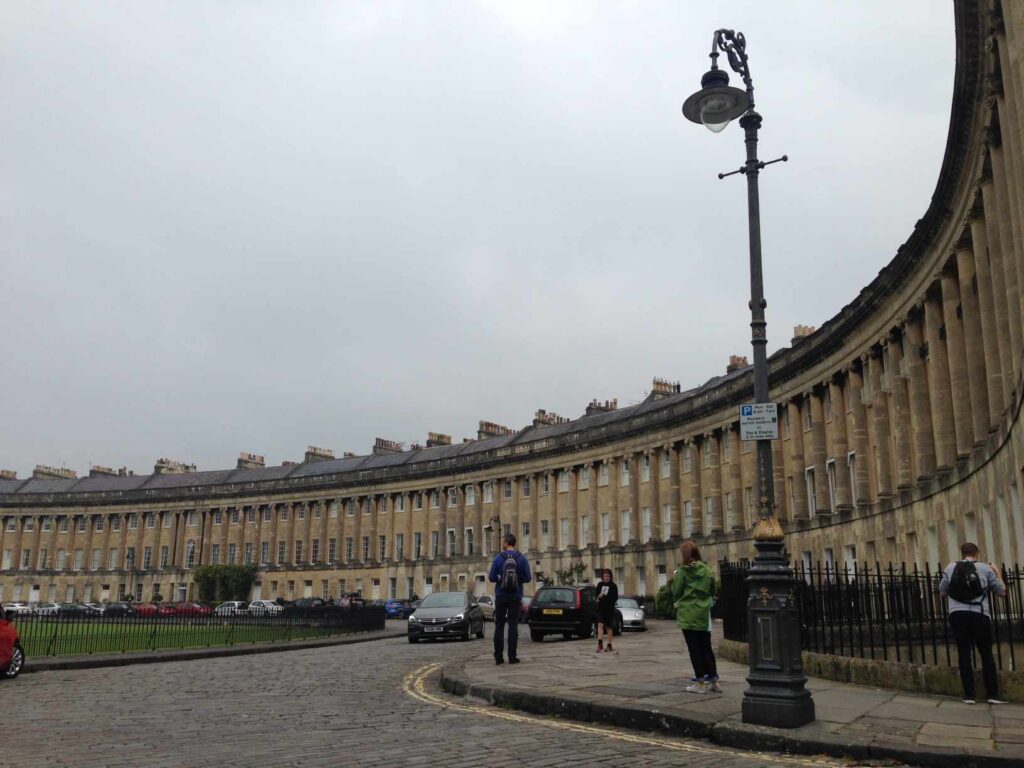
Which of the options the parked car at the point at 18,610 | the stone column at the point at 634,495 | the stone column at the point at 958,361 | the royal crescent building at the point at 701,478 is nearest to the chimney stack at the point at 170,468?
the royal crescent building at the point at 701,478

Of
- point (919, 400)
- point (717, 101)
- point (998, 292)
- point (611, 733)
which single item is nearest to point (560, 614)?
point (998, 292)

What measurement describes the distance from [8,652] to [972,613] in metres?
15.9

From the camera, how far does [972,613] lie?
Answer: 1079 centimetres

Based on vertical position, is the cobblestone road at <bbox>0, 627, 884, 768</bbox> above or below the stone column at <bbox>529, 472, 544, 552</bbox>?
below

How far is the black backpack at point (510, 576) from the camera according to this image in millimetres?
15734

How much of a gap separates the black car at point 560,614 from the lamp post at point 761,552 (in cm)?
1782

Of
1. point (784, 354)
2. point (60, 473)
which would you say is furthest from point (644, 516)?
point (60, 473)

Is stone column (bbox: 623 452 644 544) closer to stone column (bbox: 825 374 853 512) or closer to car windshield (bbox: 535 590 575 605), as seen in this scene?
stone column (bbox: 825 374 853 512)

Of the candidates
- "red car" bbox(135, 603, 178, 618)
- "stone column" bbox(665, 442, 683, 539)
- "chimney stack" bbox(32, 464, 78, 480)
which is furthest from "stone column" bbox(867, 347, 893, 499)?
"chimney stack" bbox(32, 464, 78, 480)

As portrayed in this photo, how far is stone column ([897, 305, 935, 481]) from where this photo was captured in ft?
111

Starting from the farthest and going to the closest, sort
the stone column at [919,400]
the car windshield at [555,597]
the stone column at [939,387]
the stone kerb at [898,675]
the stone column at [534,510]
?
the stone column at [534,510] → the stone column at [919,400] → the stone column at [939,387] → the car windshield at [555,597] → the stone kerb at [898,675]

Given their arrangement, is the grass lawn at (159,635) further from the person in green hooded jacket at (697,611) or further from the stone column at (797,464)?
the stone column at (797,464)

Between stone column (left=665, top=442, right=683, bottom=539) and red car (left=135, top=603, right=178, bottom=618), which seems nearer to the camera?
red car (left=135, top=603, right=178, bottom=618)

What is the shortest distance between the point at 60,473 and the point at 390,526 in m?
56.6
